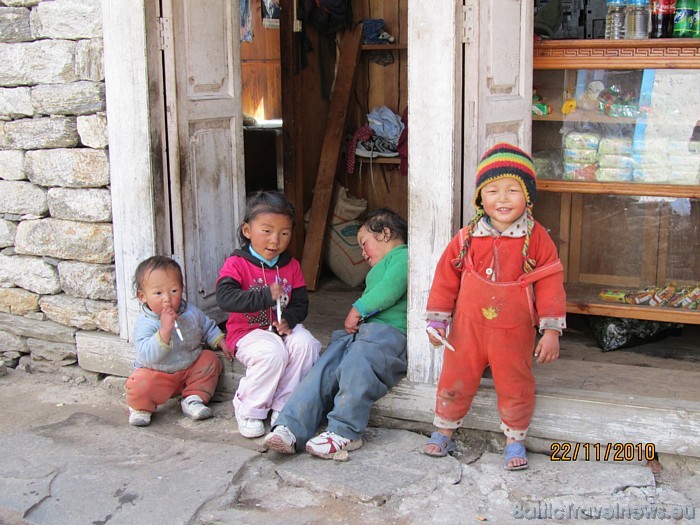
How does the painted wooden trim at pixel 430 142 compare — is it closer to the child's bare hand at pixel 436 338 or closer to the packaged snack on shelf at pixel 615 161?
the child's bare hand at pixel 436 338

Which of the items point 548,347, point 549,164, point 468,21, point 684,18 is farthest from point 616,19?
point 548,347

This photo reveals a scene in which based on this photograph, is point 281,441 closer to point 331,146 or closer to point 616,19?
point 616,19

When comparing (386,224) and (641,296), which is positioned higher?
(386,224)

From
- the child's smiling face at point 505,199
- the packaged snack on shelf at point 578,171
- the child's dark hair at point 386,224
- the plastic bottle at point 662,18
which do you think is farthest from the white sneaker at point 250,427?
the plastic bottle at point 662,18

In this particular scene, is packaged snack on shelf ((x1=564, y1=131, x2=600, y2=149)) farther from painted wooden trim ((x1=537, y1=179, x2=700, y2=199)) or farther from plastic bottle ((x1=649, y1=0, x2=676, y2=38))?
plastic bottle ((x1=649, y1=0, x2=676, y2=38))

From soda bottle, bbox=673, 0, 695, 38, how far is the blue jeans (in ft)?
6.92

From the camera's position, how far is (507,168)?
3363mm

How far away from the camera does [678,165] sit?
4.46 metres

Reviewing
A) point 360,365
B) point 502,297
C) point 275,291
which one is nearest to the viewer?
point 502,297

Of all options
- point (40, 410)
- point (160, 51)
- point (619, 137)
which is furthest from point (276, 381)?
point (619, 137)

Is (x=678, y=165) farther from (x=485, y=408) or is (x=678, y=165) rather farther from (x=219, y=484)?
(x=219, y=484)

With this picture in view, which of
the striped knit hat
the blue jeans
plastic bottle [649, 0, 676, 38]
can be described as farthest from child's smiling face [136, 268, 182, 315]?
plastic bottle [649, 0, 676, 38]

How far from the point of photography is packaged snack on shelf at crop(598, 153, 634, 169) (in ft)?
14.9
